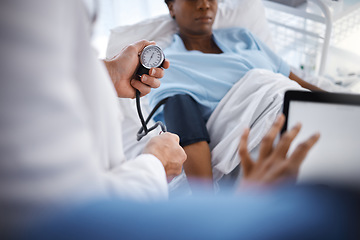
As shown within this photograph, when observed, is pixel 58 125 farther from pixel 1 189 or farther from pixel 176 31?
pixel 176 31

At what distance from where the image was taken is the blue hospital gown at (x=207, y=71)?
101cm

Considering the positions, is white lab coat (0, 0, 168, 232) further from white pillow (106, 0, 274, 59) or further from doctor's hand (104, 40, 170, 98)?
white pillow (106, 0, 274, 59)

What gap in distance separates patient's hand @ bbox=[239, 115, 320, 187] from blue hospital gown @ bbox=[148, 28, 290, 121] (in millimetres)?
670

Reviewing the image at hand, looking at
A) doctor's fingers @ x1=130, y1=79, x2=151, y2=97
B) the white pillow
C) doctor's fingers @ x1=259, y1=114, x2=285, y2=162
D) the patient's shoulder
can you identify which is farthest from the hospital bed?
doctor's fingers @ x1=259, y1=114, x2=285, y2=162

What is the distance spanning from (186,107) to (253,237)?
0.64m

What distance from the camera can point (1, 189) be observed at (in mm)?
257

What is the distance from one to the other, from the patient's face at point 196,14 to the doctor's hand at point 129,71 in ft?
1.85

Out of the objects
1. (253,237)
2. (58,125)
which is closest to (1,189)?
(58,125)

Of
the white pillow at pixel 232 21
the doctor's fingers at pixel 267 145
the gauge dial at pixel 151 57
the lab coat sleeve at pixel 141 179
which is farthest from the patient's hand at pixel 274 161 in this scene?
the white pillow at pixel 232 21

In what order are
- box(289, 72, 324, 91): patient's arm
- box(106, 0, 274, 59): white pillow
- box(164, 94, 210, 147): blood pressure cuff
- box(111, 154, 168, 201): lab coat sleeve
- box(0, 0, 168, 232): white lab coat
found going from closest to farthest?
1. box(0, 0, 168, 232): white lab coat
2. box(111, 154, 168, 201): lab coat sleeve
3. box(164, 94, 210, 147): blood pressure cuff
4. box(289, 72, 324, 91): patient's arm
5. box(106, 0, 274, 59): white pillow

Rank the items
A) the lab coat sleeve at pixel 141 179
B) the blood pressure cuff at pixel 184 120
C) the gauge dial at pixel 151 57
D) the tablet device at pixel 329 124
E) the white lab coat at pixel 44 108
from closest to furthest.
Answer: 1. the white lab coat at pixel 44 108
2. the lab coat sleeve at pixel 141 179
3. the tablet device at pixel 329 124
4. the gauge dial at pixel 151 57
5. the blood pressure cuff at pixel 184 120

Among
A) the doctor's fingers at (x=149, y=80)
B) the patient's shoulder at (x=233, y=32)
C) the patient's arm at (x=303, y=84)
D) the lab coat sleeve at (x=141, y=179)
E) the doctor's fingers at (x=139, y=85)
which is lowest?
the patient's arm at (x=303, y=84)

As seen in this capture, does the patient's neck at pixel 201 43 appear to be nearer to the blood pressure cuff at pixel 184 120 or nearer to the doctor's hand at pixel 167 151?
the blood pressure cuff at pixel 184 120

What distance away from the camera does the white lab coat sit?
0.24 metres
